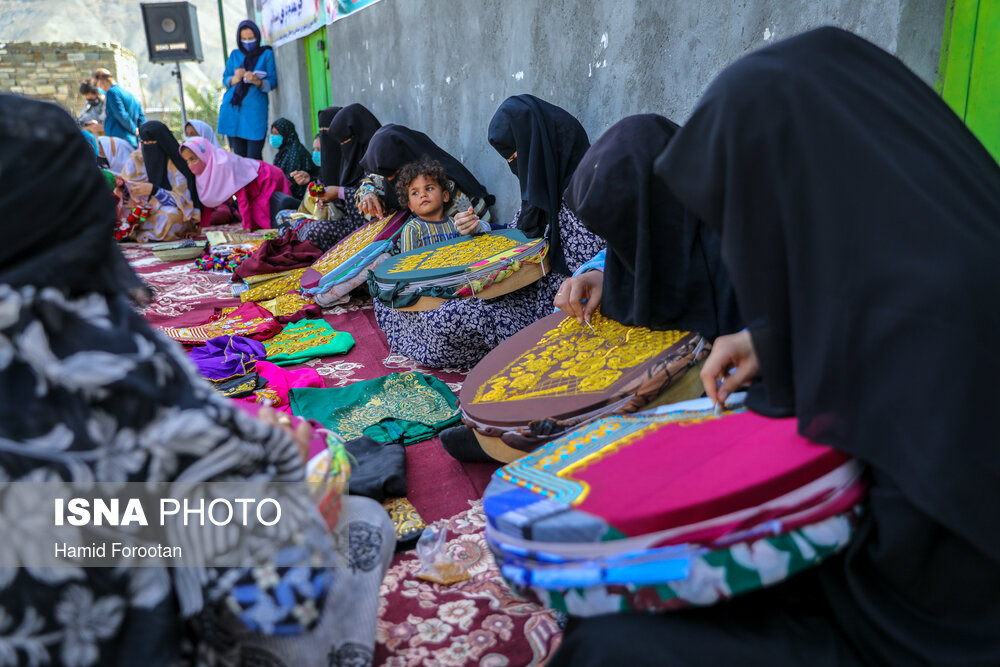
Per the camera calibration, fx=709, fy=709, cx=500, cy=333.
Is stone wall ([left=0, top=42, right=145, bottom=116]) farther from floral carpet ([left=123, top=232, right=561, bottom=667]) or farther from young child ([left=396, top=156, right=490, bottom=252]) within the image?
floral carpet ([left=123, top=232, right=561, bottom=667])

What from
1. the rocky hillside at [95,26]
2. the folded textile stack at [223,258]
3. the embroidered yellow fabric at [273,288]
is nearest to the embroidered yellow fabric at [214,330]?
the embroidered yellow fabric at [273,288]

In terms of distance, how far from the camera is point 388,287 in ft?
10.3

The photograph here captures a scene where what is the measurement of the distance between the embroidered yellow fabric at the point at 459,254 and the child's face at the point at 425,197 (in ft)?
1.75

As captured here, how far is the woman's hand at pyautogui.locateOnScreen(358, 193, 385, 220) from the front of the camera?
4449 mm

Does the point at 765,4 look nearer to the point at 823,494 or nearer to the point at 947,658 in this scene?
the point at 823,494

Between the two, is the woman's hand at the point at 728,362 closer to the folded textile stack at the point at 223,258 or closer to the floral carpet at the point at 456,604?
the floral carpet at the point at 456,604

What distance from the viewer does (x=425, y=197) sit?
3.89 meters

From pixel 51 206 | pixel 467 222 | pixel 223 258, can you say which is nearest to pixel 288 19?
pixel 223 258

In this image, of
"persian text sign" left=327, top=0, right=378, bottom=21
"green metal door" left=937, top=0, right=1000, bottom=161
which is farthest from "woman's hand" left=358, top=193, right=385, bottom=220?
"green metal door" left=937, top=0, right=1000, bottom=161

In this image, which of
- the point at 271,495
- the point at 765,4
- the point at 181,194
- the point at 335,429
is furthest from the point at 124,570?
the point at 181,194

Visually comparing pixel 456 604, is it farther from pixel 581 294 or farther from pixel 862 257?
pixel 862 257

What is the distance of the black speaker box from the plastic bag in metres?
11.4

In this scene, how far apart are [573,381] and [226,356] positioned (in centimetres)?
193

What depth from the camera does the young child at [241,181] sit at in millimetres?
6918
